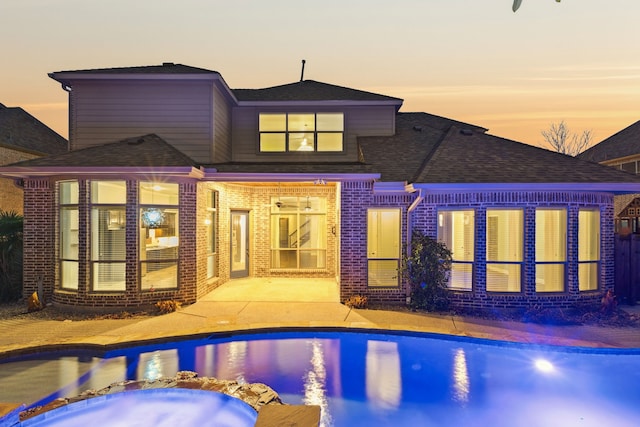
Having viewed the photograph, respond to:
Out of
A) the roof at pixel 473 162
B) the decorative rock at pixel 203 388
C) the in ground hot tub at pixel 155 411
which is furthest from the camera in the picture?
the roof at pixel 473 162

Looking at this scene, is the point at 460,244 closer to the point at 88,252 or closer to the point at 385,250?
the point at 385,250

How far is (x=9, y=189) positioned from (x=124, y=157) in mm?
13824

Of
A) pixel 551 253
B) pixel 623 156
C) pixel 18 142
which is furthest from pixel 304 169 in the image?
pixel 623 156

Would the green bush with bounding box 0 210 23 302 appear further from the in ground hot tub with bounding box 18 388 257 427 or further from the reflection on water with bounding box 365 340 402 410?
the reflection on water with bounding box 365 340 402 410

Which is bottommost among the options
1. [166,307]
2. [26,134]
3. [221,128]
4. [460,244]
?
[166,307]

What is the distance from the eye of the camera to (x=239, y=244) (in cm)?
1414

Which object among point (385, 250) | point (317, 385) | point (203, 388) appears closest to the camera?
point (203, 388)

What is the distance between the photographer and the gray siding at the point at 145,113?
469 inches

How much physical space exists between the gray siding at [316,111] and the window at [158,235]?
166 inches

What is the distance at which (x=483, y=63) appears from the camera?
21156mm

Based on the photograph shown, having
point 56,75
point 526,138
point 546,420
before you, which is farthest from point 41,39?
point 526,138

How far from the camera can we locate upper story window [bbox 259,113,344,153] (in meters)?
13.8

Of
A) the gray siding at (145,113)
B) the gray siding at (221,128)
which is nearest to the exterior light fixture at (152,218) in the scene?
the gray siding at (145,113)

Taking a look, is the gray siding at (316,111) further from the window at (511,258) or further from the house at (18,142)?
the house at (18,142)
